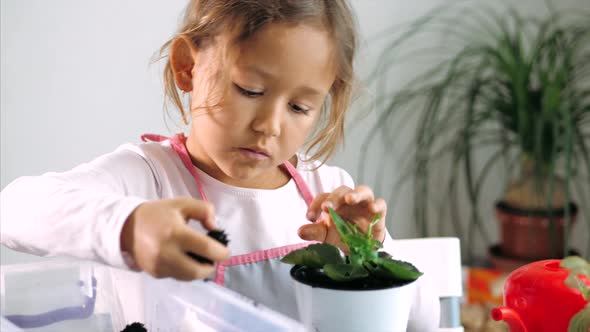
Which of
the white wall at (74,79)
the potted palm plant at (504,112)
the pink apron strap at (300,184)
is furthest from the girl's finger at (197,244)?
the potted palm plant at (504,112)

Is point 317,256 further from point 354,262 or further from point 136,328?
point 136,328

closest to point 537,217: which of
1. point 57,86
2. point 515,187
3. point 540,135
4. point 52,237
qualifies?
point 515,187

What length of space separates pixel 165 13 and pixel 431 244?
737 millimetres

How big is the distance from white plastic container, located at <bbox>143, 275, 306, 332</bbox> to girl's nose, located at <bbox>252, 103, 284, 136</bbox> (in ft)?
0.79

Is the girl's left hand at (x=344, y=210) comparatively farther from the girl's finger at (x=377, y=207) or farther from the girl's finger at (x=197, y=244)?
the girl's finger at (x=197, y=244)

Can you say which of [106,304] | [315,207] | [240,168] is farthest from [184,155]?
[106,304]

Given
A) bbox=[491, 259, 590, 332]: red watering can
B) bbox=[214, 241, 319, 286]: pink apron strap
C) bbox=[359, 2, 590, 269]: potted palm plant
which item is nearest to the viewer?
bbox=[491, 259, 590, 332]: red watering can

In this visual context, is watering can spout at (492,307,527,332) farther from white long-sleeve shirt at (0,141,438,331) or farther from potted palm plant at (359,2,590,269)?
potted palm plant at (359,2,590,269)

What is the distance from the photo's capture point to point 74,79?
1.28 metres

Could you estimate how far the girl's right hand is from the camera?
1.51ft

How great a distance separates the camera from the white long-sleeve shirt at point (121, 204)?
0.53 metres

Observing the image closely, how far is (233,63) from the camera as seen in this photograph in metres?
0.74

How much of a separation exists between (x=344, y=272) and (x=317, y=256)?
38 millimetres

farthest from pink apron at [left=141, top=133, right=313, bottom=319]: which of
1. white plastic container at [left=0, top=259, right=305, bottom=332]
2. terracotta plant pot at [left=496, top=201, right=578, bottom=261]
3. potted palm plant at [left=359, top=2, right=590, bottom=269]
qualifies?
terracotta plant pot at [left=496, top=201, right=578, bottom=261]
